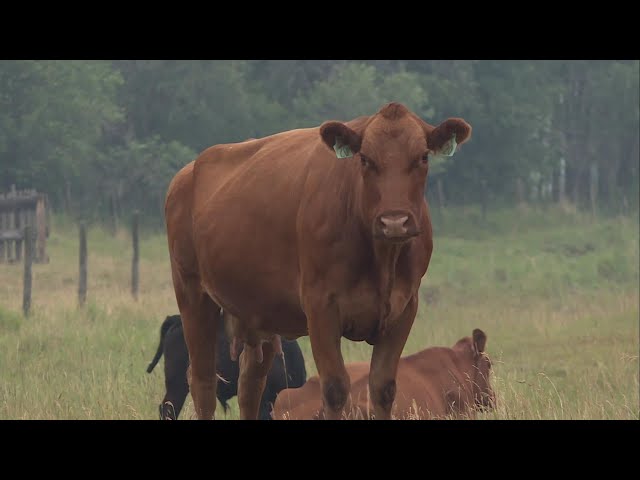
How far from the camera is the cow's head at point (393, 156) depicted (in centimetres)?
566

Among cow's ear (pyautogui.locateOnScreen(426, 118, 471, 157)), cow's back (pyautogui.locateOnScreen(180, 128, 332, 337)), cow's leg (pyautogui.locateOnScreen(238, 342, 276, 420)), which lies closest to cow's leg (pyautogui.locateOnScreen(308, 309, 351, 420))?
cow's back (pyautogui.locateOnScreen(180, 128, 332, 337))

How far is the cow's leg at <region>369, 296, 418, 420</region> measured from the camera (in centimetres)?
632

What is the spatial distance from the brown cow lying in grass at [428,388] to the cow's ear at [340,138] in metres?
2.70

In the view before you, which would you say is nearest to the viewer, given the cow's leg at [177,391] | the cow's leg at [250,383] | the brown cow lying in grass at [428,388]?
the cow's leg at [250,383]

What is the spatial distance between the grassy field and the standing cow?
132 centimetres

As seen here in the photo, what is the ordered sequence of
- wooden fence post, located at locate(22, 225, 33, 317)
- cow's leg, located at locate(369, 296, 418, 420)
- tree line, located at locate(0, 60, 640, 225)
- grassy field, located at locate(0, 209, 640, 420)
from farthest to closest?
tree line, located at locate(0, 60, 640, 225) < wooden fence post, located at locate(22, 225, 33, 317) < grassy field, located at locate(0, 209, 640, 420) < cow's leg, located at locate(369, 296, 418, 420)

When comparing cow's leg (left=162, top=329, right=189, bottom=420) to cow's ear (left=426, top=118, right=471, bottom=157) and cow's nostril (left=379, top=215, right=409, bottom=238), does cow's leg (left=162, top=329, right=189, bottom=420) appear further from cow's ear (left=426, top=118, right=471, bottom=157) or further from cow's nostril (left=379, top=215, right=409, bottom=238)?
cow's nostril (left=379, top=215, right=409, bottom=238)

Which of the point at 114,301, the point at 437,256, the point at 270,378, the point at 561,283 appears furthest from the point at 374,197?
the point at 437,256

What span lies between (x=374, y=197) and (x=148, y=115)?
131 ft

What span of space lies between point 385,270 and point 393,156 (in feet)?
1.98

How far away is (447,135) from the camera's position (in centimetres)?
606

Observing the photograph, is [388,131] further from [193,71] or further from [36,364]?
[193,71]

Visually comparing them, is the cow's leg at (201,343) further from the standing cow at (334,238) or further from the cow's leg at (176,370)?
the cow's leg at (176,370)

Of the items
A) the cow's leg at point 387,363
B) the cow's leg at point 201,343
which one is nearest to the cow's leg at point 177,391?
→ the cow's leg at point 201,343
